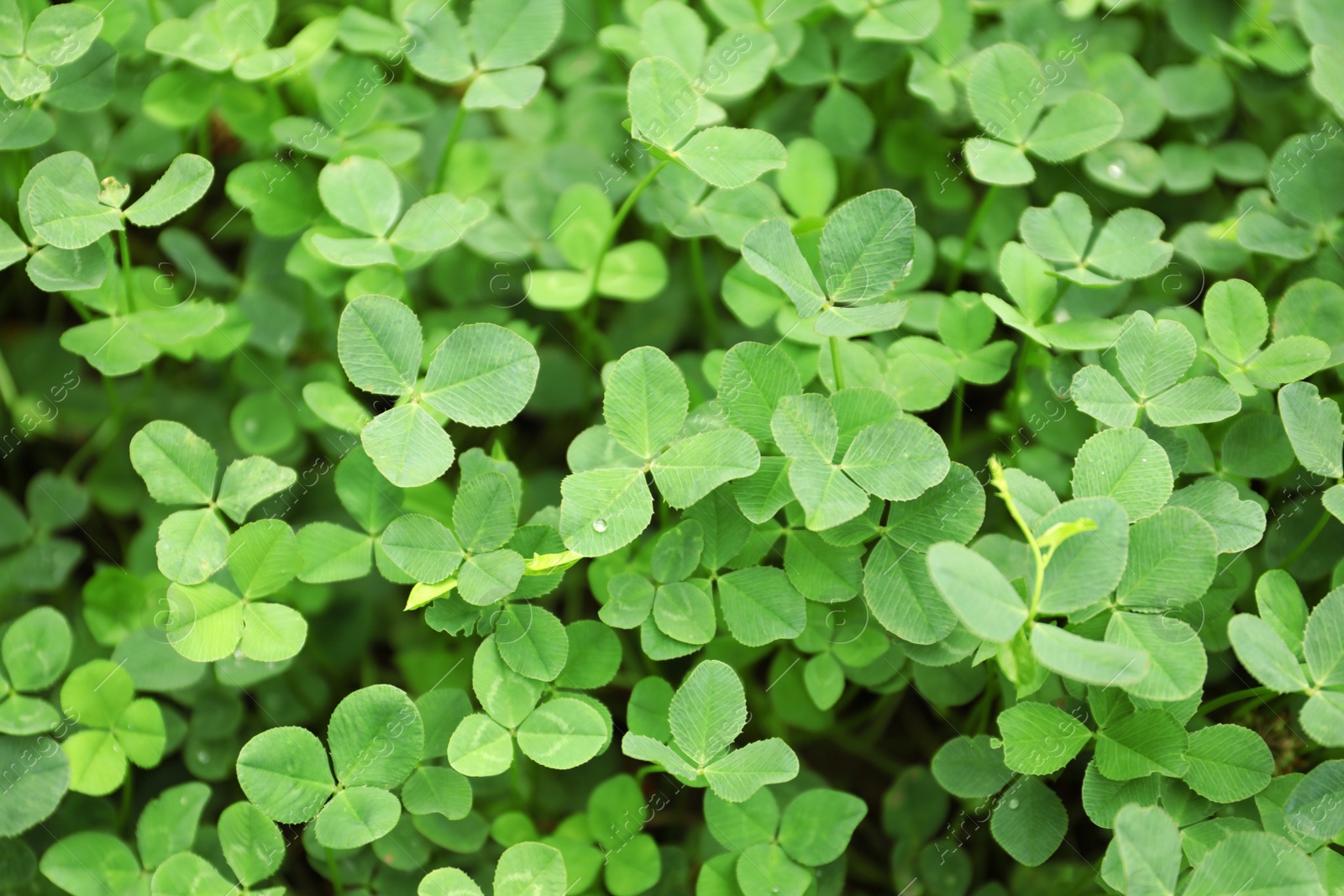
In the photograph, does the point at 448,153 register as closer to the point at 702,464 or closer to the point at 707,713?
the point at 702,464

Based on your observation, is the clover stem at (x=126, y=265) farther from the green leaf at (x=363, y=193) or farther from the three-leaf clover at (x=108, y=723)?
the three-leaf clover at (x=108, y=723)

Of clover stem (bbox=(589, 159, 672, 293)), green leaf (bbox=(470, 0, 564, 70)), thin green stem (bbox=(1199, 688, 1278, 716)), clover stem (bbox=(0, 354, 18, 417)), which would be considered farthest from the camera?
clover stem (bbox=(0, 354, 18, 417))

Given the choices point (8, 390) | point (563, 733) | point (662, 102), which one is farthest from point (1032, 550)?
point (8, 390)

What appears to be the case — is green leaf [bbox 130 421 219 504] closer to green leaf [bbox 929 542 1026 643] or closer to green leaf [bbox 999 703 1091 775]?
green leaf [bbox 929 542 1026 643]

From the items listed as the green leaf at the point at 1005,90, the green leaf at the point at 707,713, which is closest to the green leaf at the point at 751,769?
the green leaf at the point at 707,713

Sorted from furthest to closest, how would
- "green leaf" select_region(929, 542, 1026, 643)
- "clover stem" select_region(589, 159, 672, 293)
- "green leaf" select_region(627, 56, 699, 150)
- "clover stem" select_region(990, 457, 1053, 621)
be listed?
"clover stem" select_region(589, 159, 672, 293) → "green leaf" select_region(627, 56, 699, 150) → "clover stem" select_region(990, 457, 1053, 621) → "green leaf" select_region(929, 542, 1026, 643)

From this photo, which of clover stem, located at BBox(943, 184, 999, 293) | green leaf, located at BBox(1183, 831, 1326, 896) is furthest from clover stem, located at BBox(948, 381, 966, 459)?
green leaf, located at BBox(1183, 831, 1326, 896)

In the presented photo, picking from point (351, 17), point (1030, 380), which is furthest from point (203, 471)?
point (1030, 380)
